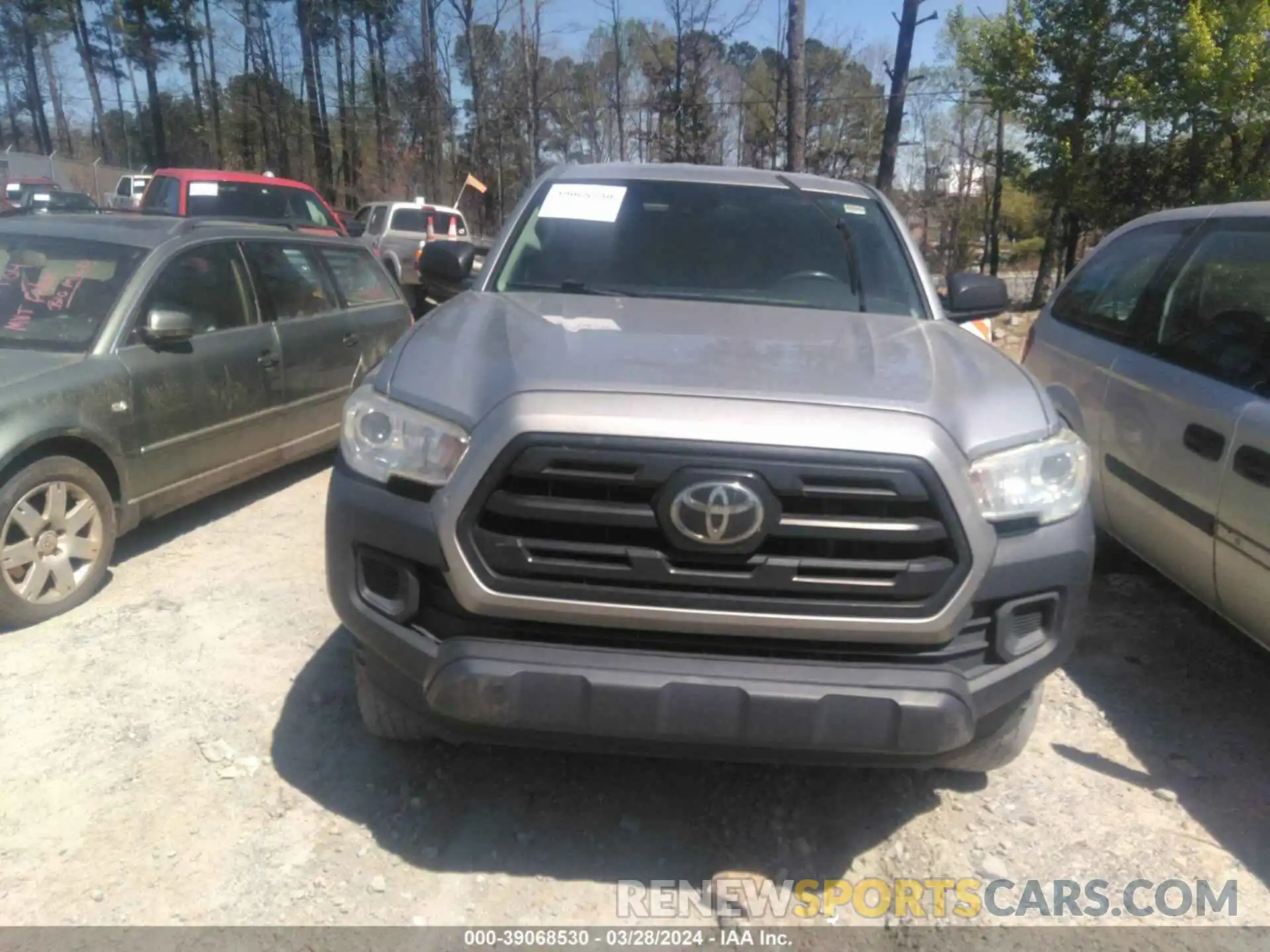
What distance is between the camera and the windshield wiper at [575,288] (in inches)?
140

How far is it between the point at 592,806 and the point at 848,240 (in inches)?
90.1

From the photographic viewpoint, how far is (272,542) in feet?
16.6

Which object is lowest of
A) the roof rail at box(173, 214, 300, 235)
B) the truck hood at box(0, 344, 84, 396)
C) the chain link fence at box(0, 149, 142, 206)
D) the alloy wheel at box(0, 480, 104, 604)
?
the alloy wheel at box(0, 480, 104, 604)

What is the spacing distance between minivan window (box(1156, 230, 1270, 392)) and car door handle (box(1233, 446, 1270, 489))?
243 millimetres

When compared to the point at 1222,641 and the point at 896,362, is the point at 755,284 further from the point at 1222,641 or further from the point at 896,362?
the point at 1222,641

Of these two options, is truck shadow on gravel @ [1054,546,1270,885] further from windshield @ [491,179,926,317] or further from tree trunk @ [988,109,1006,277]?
tree trunk @ [988,109,1006,277]

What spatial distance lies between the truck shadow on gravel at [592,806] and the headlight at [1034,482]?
3.62 ft

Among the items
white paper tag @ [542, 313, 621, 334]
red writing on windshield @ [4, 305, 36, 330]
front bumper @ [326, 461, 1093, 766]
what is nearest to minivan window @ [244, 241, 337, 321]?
red writing on windshield @ [4, 305, 36, 330]


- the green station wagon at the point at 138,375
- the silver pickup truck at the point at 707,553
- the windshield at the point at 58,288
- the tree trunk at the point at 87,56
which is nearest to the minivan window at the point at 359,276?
the green station wagon at the point at 138,375

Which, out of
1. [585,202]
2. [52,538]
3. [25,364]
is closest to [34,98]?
[25,364]

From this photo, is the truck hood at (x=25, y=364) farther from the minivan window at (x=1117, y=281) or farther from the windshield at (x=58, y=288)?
the minivan window at (x=1117, y=281)

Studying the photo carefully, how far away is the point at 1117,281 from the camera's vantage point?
4.57 m

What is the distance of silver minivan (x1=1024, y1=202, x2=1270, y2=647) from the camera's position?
10.8ft

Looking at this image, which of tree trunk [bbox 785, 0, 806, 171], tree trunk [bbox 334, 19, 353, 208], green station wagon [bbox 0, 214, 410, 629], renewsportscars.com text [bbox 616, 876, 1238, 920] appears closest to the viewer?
renewsportscars.com text [bbox 616, 876, 1238, 920]
